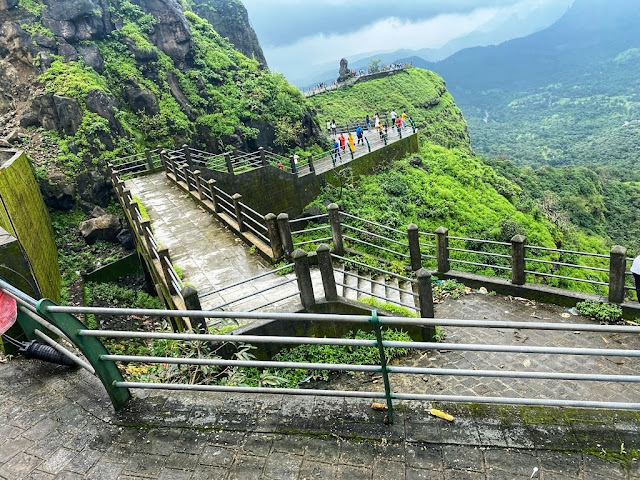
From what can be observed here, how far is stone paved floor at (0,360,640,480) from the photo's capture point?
2.54 m

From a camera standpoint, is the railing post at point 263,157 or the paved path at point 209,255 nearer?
the paved path at point 209,255

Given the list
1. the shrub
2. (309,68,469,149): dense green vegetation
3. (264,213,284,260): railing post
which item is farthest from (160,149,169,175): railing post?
(309,68,469,149): dense green vegetation

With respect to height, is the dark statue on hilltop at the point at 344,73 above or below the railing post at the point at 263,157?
above

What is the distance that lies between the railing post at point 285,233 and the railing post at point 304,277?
2.10m

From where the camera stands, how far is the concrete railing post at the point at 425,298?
23.8ft

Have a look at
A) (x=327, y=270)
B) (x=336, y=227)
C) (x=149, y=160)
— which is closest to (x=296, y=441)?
(x=327, y=270)

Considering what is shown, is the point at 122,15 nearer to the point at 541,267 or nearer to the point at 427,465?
the point at 541,267

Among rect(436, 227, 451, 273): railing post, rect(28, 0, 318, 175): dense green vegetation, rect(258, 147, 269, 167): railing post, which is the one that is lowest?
rect(436, 227, 451, 273): railing post

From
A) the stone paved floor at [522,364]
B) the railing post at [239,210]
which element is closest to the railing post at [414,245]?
the stone paved floor at [522,364]

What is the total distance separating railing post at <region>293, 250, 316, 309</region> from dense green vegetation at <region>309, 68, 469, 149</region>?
3293 centimetres

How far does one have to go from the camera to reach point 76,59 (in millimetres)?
22156

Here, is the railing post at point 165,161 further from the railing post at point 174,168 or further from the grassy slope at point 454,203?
the grassy slope at point 454,203

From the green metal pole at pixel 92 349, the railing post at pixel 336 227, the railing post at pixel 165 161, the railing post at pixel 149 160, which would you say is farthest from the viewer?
the railing post at pixel 149 160

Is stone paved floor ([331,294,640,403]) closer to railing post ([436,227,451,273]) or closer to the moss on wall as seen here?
railing post ([436,227,451,273])
